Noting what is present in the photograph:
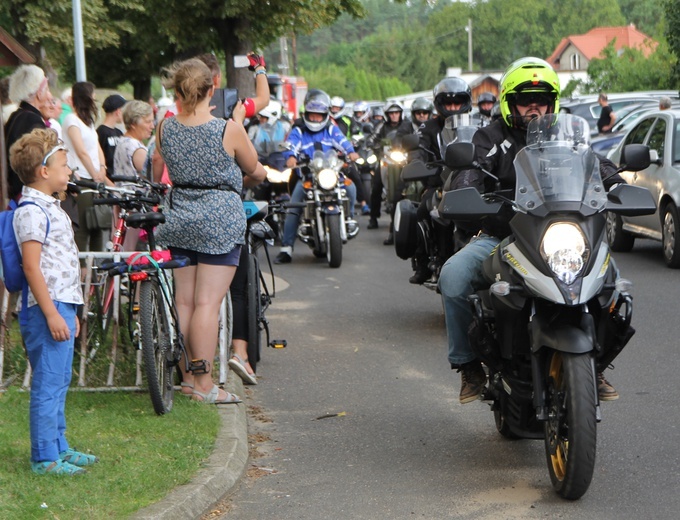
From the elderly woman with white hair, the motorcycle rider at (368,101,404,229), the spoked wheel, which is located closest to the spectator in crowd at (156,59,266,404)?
the elderly woman with white hair

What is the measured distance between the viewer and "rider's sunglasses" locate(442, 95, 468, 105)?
10875 mm

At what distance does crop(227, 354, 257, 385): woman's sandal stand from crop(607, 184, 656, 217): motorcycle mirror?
9.97ft

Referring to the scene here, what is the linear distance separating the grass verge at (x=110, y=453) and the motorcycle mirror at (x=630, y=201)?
2316mm

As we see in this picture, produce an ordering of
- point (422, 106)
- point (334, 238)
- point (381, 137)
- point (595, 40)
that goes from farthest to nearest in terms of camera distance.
A: point (595, 40), point (381, 137), point (422, 106), point (334, 238)

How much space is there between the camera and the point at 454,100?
10898mm

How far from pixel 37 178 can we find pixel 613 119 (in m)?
22.0

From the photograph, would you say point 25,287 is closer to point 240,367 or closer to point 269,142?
point 240,367

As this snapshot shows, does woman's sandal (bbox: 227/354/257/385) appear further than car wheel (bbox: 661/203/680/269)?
No

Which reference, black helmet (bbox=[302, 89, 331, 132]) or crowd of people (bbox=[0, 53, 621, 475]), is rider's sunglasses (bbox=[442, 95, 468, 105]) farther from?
black helmet (bbox=[302, 89, 331, 132])

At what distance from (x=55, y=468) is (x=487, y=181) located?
8.66 feet

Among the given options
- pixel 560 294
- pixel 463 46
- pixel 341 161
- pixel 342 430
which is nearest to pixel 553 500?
pixel 560 294

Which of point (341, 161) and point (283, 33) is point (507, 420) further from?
point (283, 33)

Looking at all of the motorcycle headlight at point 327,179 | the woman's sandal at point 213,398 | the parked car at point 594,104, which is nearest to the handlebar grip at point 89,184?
the woman's sandal at point 213,398

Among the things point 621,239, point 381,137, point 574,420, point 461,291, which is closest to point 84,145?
point 461,291
